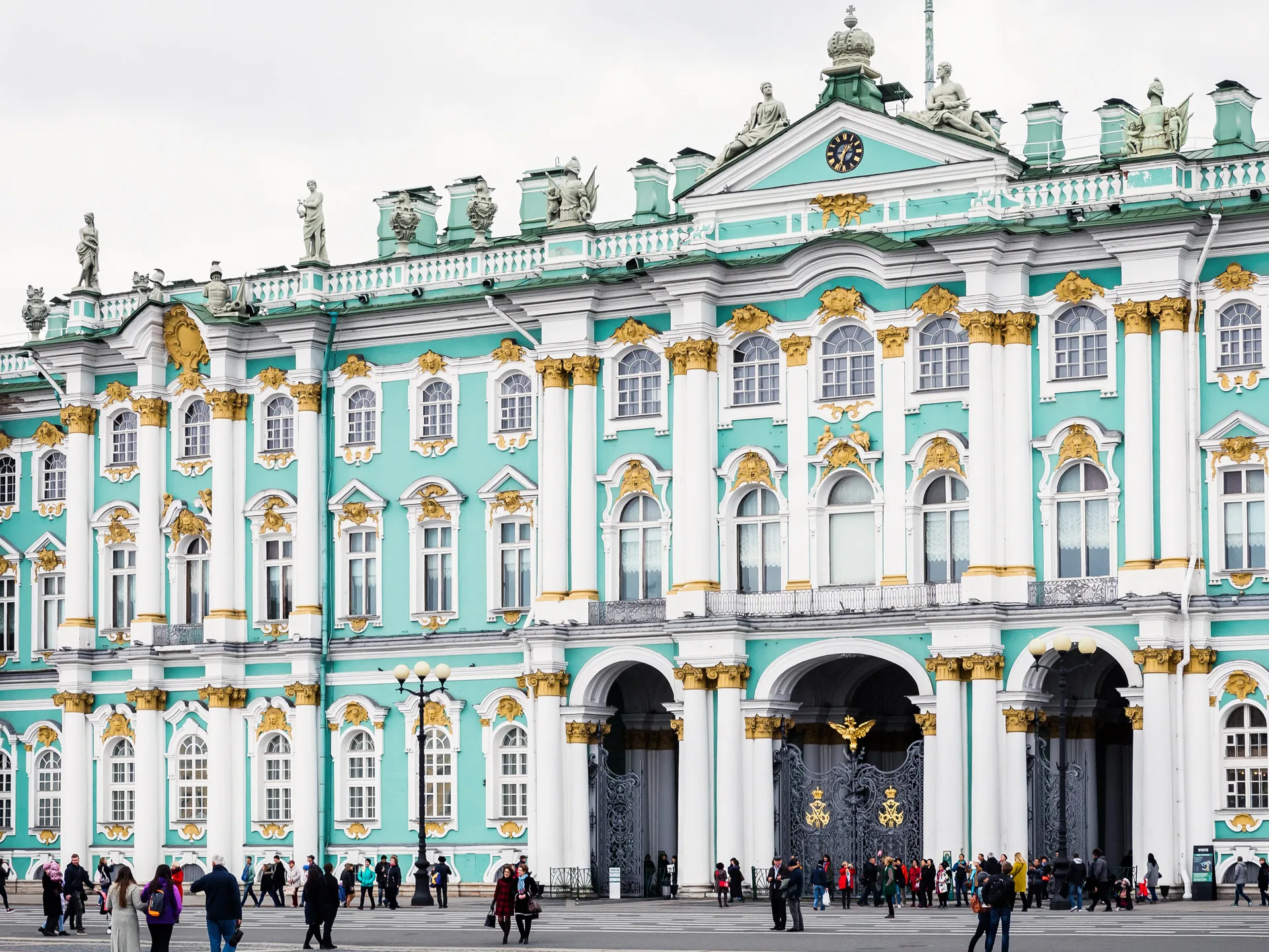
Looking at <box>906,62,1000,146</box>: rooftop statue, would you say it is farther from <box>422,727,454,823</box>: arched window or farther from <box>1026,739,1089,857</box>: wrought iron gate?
<box>422,727,454,823</box>: arched window

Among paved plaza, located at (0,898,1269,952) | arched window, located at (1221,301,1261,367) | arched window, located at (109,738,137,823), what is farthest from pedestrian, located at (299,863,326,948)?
arched window, located at (109,738,137,823)

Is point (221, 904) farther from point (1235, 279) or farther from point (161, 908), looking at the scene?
point (1235, 279)

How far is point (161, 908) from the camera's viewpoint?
1416 inches

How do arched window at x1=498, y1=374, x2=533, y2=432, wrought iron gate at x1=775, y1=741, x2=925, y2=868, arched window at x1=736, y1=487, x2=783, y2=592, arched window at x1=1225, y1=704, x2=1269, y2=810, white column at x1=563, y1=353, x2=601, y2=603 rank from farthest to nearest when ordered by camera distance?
1. arched window at x1=498, y1=374, x2=533, y2=432
2. white column at x1=563, y1=353, x2=601, y2=603
3. arched window at x1=736, y1=487, x2=783, y2=592
4. wrought iron gate at x1=775, y1=741, x2=925, y2=868
5. arched window at x1=1225, y1=704, x2=1269, y2=810

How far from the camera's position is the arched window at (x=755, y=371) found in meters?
60.6

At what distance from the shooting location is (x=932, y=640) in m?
57.2

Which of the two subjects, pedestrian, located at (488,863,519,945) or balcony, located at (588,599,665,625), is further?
balcony, located at (588,599,665,625)

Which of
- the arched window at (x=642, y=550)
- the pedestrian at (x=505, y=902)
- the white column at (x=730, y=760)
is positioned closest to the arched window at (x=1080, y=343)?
the white column at (x=730, y=760)

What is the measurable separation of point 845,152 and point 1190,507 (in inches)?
477

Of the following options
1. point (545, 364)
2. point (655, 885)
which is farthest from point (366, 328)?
point (655, 885)

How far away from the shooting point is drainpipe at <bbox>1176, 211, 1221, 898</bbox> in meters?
54.5

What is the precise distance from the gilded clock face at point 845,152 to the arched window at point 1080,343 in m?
6.40

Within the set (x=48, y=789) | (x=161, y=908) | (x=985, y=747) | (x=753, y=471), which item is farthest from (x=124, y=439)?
(x=161, y=908)

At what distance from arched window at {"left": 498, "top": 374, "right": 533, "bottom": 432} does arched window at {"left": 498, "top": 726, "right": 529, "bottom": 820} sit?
7.85 meters
